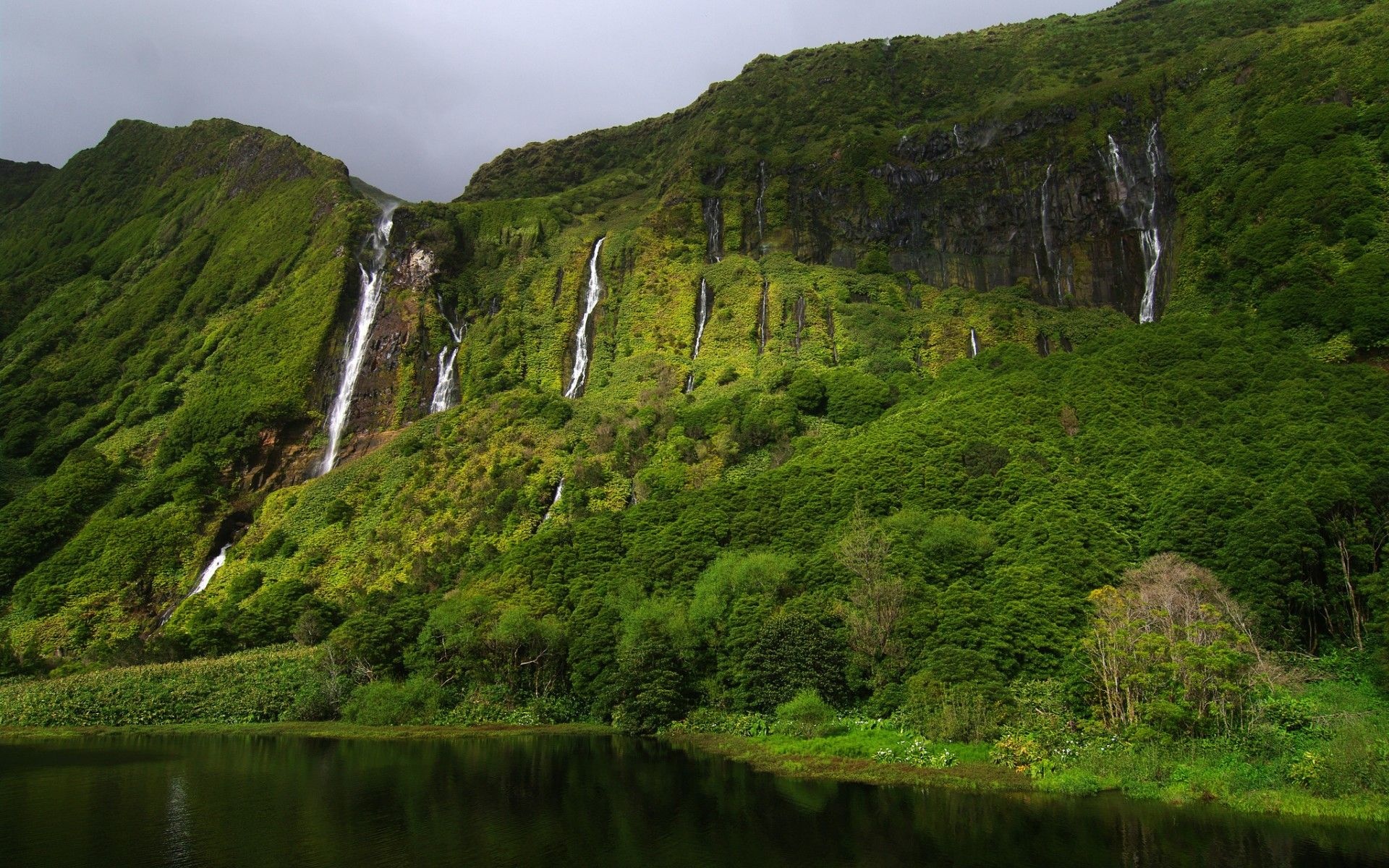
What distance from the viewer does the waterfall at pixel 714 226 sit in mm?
106438

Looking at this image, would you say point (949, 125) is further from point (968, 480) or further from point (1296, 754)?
point (1296, 754)

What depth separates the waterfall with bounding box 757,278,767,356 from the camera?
88.8 meters

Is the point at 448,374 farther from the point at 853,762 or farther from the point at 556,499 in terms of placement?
the point at 853,762

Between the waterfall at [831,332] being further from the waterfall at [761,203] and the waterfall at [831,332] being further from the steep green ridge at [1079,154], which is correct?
the waterfall at [761,203]

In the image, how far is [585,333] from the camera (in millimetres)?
100375

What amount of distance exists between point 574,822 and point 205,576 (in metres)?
62.5

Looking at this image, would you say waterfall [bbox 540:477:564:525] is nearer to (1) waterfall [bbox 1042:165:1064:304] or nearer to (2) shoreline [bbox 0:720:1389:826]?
(2) shoreline [bbox 0:720:1389:826]

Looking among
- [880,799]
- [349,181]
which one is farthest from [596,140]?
[880,799]

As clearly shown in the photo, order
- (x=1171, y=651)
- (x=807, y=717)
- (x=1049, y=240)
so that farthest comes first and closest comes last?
(x=1049, y=240), (x=807, y=717), (x=1171, y=651)

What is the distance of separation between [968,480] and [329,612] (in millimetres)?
42907

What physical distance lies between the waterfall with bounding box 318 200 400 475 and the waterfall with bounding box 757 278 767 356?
42.8 metres

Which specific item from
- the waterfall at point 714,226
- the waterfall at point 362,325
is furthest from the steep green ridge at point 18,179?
the waterfall at point 714,226

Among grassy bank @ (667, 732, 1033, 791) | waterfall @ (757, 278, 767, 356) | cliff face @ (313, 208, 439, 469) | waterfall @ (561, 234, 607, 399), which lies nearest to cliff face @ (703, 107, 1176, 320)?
waterfall @ (757, 278, 767, 356)

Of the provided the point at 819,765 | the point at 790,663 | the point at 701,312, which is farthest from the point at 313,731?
the point at 701,312
